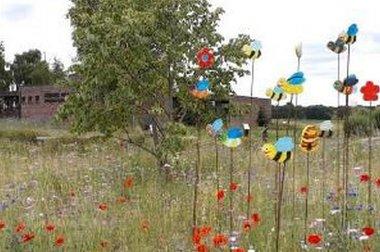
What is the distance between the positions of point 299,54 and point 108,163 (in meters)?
8.47

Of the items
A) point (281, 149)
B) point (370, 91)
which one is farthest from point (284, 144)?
point (370, 91)

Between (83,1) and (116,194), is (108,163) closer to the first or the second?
(116,194)

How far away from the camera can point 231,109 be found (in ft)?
41.8

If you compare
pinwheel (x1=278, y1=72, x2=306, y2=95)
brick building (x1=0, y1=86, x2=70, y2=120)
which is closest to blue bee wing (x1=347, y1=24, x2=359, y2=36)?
pinwheel (x1=278, y1=72, x2=306, y2=95)

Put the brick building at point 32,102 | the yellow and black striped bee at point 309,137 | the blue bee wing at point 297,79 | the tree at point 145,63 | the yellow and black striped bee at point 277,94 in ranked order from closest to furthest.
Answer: the blue bee wing at point 297,79 → the yellow and black striped bee at point 309,137 → the yellow and black striped bee at point 277,94 → the tree at point 145,63 → the brick building at point 32,102

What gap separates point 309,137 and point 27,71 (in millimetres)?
57281

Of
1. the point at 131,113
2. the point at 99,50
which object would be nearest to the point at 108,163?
the point at 131,113

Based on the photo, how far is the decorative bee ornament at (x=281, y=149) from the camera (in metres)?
3.54

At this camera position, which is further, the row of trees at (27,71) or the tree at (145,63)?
the row of trees at (27,71)

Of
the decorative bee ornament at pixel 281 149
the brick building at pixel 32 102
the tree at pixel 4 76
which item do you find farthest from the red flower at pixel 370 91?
the tree at pixel 4 76

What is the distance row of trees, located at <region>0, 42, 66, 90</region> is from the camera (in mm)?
56969

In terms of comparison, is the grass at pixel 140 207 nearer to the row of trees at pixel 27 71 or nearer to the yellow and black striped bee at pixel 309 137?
the yellow and black striped bee at pixel 309 137

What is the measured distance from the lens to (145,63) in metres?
11.7

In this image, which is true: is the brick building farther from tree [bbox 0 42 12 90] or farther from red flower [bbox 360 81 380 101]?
red flower [bbox 360 81 380 101]
